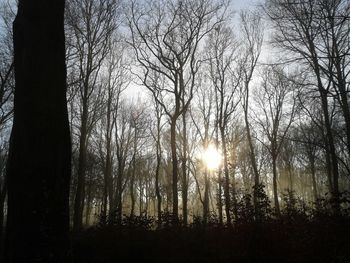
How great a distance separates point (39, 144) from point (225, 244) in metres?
5.20

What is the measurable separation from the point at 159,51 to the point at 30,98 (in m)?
13.3

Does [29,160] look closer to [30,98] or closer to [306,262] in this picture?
[30,98]

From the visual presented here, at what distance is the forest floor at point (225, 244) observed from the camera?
597 cm

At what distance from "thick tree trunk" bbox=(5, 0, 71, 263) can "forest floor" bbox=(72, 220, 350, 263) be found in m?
4.40

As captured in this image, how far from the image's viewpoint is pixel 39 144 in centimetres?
352

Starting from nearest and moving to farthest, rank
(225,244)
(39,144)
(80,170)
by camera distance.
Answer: (39,144), (225,244), (80,170)

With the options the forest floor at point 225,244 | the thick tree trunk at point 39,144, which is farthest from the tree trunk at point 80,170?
the thick tree trunk at point 39,144

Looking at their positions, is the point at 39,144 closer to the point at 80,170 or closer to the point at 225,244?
the point at 225,244

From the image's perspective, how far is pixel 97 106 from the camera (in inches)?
835

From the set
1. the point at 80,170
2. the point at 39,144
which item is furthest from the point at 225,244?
the point at 80,170

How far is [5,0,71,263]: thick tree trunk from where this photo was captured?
3311mm

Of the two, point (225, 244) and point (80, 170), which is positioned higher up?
point (80, 170)

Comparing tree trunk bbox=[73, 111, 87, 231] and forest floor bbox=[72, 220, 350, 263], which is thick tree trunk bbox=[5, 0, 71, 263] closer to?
forest floor bbox=[72, 220, 350, 263]

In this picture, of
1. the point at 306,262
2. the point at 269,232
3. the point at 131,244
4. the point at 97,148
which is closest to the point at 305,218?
the point at 269,232
